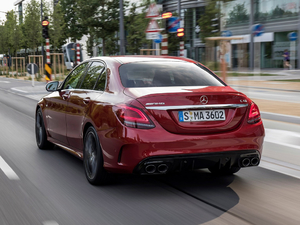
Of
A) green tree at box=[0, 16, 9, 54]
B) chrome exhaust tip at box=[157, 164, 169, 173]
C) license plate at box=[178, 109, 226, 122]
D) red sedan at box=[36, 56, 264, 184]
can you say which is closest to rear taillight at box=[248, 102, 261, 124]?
red sedan at box=[36, 56, 264, 184]

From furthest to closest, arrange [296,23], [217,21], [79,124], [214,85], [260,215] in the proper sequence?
[296,23], [217,21], [79,124], [214,85], [260,215]

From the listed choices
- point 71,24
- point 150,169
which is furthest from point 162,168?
point 71,24

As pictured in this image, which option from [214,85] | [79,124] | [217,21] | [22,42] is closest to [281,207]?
[214,85]

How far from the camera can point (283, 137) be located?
8.65 meters

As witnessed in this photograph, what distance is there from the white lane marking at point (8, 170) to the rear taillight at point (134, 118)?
67.8 inches

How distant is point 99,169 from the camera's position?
17.0 ft

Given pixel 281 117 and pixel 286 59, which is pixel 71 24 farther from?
pixel 281 117

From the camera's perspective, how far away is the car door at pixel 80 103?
18.7ft

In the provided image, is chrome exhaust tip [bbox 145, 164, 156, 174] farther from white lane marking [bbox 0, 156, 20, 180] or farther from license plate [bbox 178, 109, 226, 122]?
white lane marking [bbox 0, 156, 20, 180]

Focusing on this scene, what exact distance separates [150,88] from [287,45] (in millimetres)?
37042

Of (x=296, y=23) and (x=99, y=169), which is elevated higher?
(x=296, y=23)

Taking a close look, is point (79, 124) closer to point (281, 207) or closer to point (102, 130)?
point (102, 130)

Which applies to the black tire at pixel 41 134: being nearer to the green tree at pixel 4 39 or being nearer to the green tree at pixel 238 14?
the green tree at pixel 238 14

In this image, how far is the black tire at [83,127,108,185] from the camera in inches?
203
